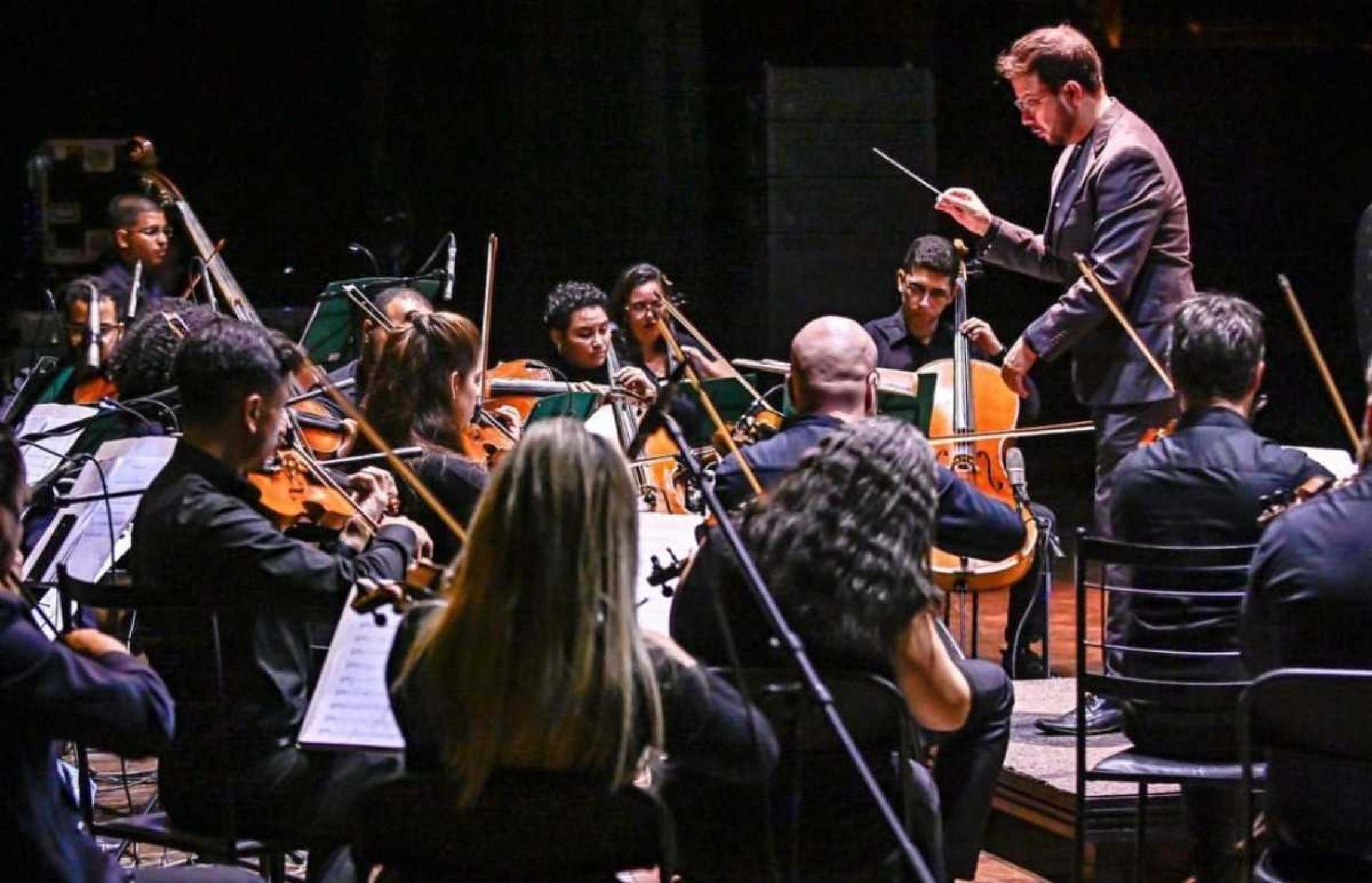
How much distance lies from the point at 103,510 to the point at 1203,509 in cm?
227

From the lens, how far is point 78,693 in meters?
2.32

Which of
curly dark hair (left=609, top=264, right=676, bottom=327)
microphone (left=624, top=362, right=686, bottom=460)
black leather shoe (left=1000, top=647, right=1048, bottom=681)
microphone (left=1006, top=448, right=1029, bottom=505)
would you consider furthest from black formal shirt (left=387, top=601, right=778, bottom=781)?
curly dark hair (left=609, top=264, right=676, bottom=327)

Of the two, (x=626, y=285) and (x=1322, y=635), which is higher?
(x=626, y=285)

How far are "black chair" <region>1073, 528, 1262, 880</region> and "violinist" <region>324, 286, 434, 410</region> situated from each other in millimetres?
1667

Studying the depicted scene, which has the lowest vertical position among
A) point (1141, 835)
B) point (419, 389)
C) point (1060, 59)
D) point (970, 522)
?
point (1141, 835)

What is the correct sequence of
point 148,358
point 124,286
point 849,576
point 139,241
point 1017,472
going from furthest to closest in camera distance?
point 139,241
point 124,286
point 148,358
point 1017,472
point 849,576

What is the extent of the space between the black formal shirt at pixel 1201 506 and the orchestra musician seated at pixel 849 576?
0.76 m

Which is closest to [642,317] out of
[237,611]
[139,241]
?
[139,241]

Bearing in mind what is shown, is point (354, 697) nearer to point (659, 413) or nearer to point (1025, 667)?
point (659, 413)

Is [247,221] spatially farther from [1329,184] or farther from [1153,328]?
[1153,328]

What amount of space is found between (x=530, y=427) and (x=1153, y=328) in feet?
7.74

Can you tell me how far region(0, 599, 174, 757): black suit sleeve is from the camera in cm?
227

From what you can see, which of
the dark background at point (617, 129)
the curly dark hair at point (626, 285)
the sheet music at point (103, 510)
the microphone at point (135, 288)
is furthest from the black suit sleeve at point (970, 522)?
the dark background at point (617, 129)

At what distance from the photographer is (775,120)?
739cm
